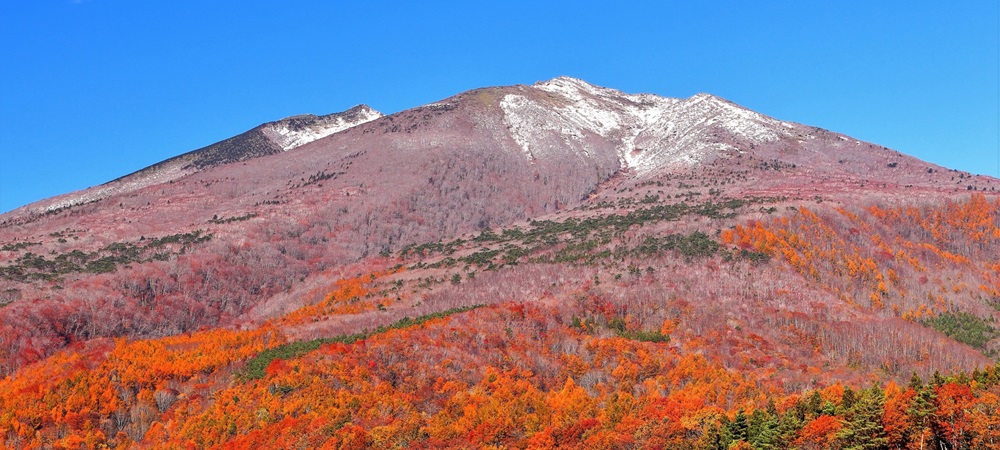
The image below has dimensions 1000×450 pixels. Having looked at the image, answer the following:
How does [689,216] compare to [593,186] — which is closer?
[689,216]

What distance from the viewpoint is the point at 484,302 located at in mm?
94625

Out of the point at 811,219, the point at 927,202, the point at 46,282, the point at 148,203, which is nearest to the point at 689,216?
the point at 811,219

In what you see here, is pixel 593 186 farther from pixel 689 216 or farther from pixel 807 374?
pixel 807 374

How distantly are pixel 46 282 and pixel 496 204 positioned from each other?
95204 mm

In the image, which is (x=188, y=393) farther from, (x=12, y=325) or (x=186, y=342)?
(x=12, y=325)

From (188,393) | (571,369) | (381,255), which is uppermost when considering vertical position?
(381,255)

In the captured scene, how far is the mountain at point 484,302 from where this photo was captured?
65812mm

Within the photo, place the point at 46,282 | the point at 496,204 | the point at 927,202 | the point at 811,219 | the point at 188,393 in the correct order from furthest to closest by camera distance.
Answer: the point at 496,204
the point at 927,202
the point at 811,219
the point at 46,282
the point at 188,393

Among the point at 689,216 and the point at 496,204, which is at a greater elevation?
the point at 496,204

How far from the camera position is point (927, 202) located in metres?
129

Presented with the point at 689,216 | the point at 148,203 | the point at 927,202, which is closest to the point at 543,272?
the point at 689,216

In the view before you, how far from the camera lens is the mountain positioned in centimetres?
6581

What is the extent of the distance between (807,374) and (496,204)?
100759mm

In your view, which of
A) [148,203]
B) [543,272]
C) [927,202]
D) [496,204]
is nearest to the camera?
[543,272]
